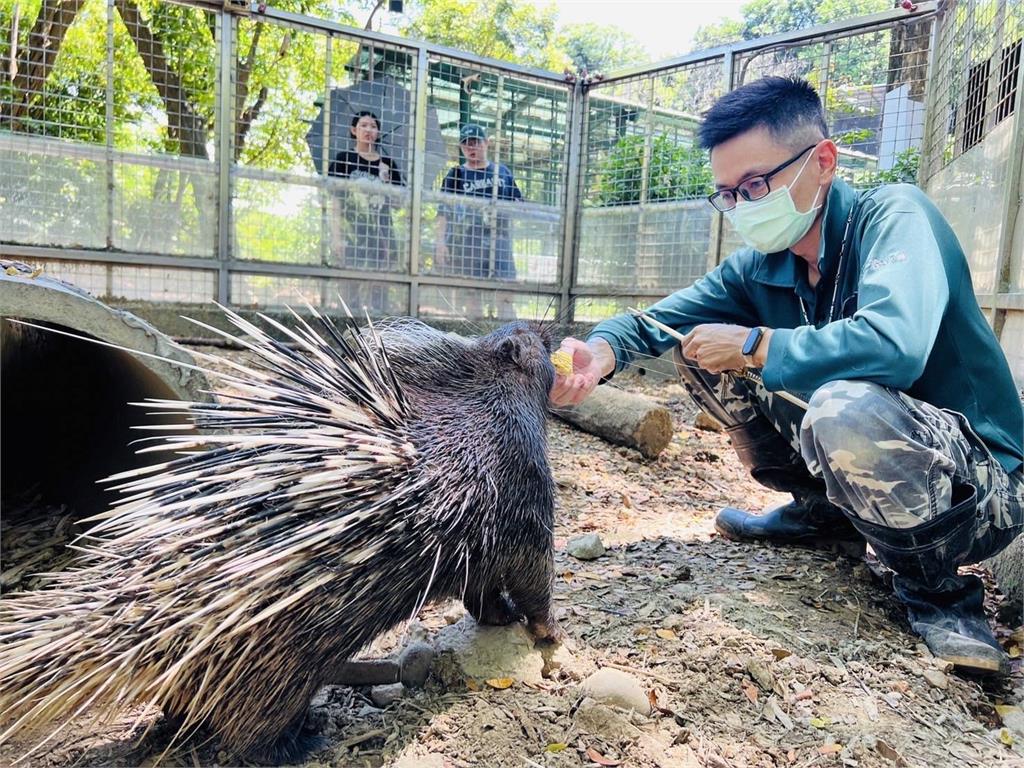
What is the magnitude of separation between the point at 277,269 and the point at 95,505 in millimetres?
4987

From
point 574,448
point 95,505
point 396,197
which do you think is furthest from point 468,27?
point 95,505

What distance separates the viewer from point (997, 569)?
3766 millimetres

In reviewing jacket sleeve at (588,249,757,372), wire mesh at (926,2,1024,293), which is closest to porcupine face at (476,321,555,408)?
jacket sleeve at (588,249,757,372)

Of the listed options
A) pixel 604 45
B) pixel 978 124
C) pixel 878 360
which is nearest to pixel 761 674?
pixel 878 360

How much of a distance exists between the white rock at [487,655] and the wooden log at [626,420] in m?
3.20

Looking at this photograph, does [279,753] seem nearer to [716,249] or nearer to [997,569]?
[997,569]

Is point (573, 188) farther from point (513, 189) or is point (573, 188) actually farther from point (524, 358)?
point (524, 358)

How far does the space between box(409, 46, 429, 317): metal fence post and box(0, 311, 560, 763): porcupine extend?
6898 mm

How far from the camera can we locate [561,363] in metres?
3.63

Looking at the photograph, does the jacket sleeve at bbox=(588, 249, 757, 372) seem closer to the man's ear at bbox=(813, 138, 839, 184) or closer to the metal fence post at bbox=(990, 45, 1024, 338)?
the man's ear at bbox=(813, 138, 839, 184)

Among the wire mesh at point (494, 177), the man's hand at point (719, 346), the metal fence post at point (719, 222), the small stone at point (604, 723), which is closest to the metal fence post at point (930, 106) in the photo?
the metal fence post at point (719, 222)

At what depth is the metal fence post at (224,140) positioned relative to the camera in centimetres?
849

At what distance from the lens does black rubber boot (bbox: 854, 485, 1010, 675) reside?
2892 millimetres

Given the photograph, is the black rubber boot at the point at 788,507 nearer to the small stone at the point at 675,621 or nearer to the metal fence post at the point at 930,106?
the small stone at the point at 675,621
